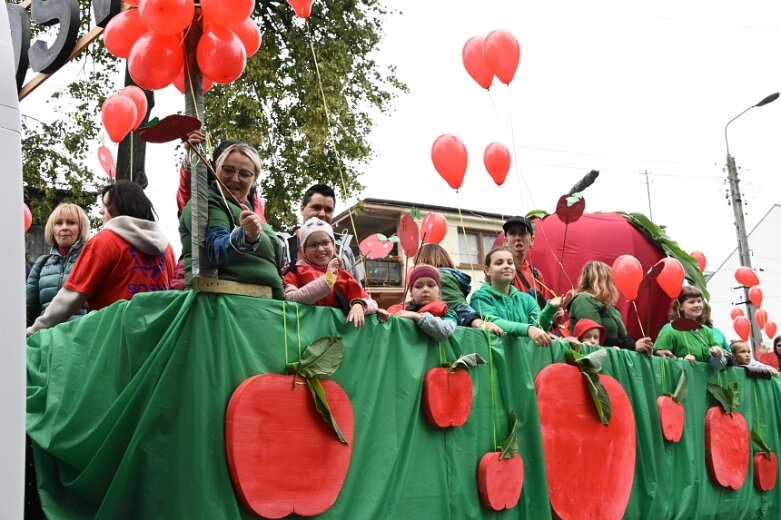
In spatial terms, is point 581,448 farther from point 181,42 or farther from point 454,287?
point 181,42

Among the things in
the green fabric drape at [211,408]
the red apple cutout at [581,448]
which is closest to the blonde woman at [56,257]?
the green fabric drape at [211,408]

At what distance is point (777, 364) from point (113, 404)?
879 centimetres

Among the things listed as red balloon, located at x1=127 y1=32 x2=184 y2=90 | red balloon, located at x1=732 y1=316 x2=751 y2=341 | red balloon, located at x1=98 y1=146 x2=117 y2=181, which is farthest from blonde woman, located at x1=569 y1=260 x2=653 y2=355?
red balloon, located at x1=732 y1=316 x2=751 y2=341

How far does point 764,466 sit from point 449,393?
404 cm

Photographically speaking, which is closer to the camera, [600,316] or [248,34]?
[248,34]

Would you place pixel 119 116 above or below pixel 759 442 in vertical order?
above

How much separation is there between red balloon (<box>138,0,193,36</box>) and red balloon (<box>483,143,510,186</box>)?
3251mm

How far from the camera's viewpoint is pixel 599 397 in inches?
200

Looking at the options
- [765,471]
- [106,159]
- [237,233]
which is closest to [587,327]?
[765,471]

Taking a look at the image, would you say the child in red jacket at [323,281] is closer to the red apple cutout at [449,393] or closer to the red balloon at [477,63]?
the red apple cutout at [449,393]

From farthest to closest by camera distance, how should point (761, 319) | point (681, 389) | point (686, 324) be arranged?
point (761, 319)
point (686, 324)
point (681, 389)

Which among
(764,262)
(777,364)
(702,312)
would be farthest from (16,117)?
(764,262)

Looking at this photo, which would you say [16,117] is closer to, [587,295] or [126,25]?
[126,25]

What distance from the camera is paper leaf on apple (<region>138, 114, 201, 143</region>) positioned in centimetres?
301
